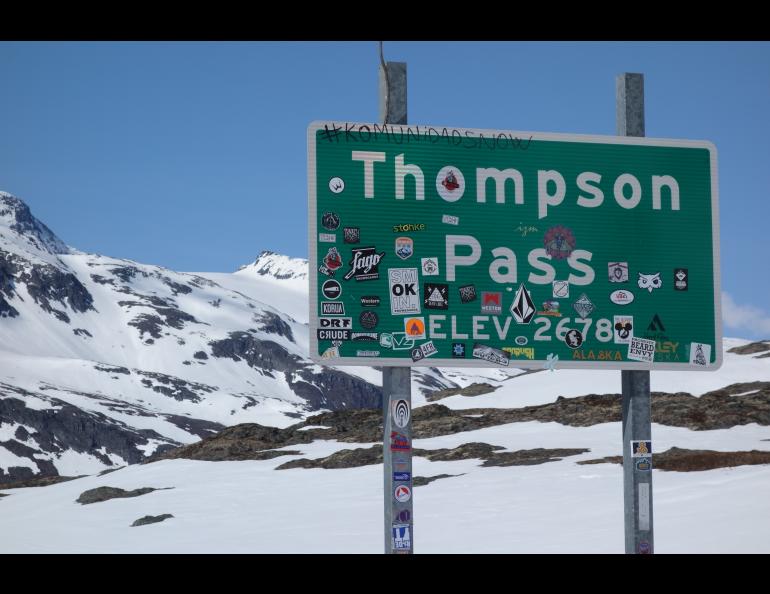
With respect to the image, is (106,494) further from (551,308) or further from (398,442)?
(551,308)

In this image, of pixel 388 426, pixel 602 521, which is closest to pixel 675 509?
pixel 602 521

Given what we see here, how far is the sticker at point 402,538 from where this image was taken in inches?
426

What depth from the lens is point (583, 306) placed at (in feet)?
39.4

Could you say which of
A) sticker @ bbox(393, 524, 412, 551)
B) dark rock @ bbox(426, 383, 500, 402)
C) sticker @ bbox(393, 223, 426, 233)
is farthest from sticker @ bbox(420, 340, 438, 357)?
dark rock @ bbox(426, 383, 500, 402)

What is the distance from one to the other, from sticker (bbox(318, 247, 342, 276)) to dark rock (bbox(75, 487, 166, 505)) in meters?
42.9

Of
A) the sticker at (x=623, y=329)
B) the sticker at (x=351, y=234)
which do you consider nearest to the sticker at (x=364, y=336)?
the sticker at (x=351, y=234)

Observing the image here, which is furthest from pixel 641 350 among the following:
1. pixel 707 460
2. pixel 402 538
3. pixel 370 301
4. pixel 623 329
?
pixel 707 460

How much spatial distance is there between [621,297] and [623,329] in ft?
1.29

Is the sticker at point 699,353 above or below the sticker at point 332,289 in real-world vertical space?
below

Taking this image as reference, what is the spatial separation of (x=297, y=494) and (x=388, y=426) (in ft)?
118

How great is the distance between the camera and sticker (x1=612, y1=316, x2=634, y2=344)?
39.5ft

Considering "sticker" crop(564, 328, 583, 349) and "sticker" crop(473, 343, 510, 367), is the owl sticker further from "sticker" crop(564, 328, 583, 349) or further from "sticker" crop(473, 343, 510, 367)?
"sticker" crop(473, 343, 510, 367)

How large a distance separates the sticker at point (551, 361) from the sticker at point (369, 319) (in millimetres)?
2055

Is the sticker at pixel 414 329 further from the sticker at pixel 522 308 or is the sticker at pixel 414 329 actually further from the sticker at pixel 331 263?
the sticker at pixel 522 308
